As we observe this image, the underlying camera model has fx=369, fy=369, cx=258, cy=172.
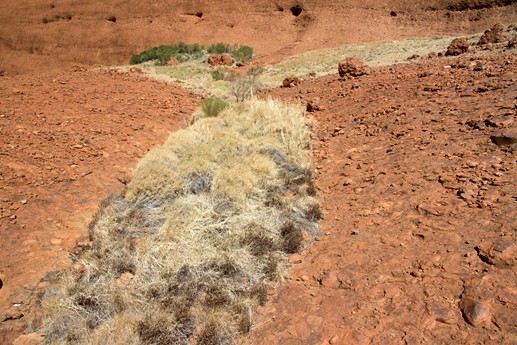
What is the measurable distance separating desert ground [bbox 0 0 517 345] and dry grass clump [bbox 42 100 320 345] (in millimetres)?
186

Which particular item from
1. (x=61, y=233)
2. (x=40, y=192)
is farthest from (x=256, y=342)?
(x=40, y=192)

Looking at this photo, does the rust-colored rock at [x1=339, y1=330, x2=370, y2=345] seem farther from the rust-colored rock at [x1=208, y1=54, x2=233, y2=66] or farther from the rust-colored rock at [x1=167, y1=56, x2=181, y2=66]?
the rust-colored rock at [x1=167, y1=56, x2=181, y2=66]

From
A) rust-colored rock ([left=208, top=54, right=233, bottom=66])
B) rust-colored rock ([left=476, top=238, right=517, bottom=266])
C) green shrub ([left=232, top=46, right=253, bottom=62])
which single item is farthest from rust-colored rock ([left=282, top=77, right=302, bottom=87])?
green shrub ([left=232, top=46, right=253, bottom=62])

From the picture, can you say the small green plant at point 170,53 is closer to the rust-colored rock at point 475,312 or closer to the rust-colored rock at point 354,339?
the rust-colored rock at point 354,339

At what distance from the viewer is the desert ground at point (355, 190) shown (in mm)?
2812

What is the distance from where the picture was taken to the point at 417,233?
3.47 m

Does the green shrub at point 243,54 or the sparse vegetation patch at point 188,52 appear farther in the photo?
the sparse vegetation patch at point 188,52

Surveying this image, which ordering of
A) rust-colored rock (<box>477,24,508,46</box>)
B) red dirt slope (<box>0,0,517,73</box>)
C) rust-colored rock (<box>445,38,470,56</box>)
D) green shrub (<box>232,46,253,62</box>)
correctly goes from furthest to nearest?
1. red dirt slope (<box>0,0,517,73</box>)
2. green shrub (<box>232,46,253,62</box>)
3. rust-colored rock (<box>477,24,508,46</box>)
4. rust-colored rock (<box>445,38,470,56</box>)

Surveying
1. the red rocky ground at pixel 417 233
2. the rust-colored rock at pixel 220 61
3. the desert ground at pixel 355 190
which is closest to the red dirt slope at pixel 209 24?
the rust-colored rock at pixel 220 61

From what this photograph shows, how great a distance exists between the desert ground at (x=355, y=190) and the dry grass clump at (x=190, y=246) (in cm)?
19

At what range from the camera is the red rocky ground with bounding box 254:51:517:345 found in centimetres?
265

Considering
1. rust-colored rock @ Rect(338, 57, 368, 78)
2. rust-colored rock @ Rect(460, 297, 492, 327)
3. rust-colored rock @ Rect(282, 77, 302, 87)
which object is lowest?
rust-colored rock @ Rect(282, 77, 302, 87)

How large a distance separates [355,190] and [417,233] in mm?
1248

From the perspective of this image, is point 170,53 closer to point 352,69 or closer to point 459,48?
point 352,69
